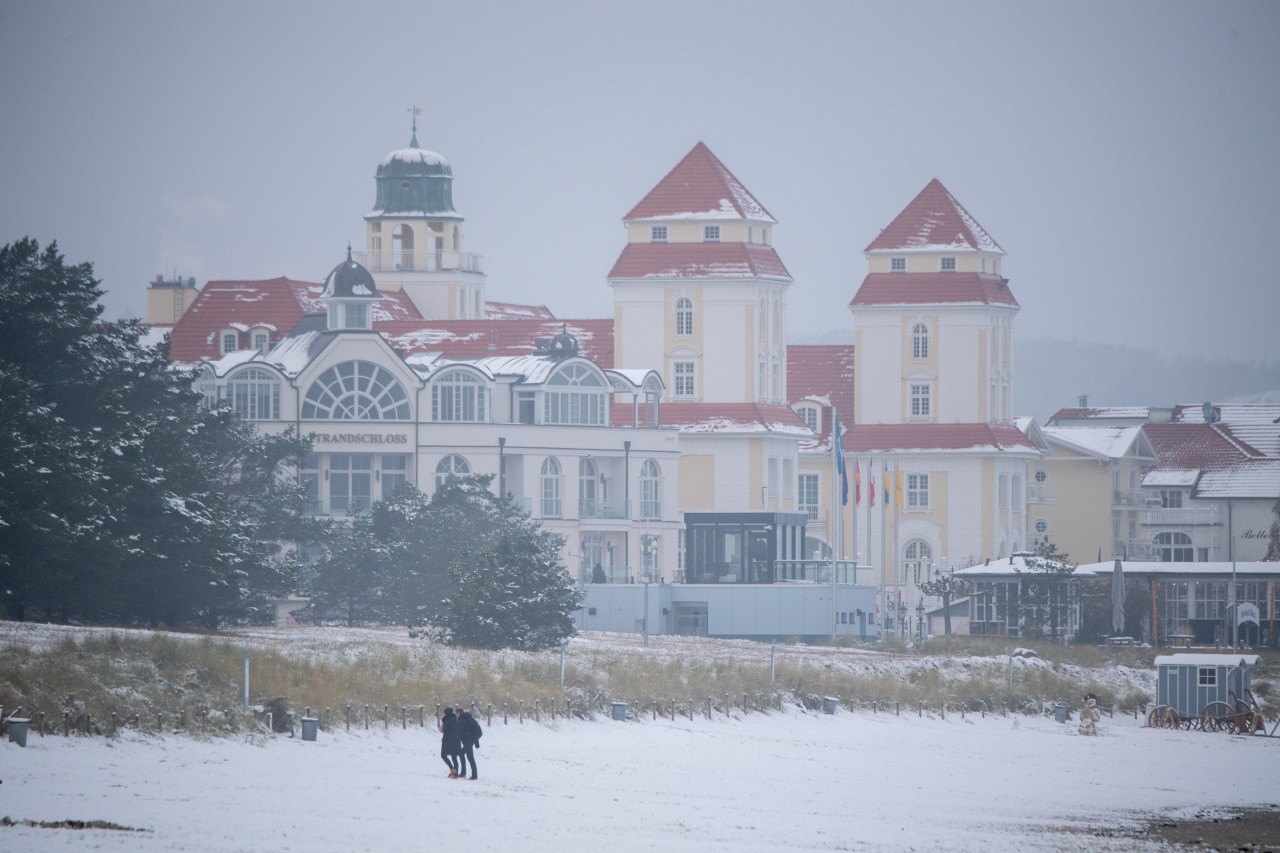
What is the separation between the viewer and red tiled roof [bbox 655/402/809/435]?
9806 cm

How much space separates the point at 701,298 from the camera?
10088 cm

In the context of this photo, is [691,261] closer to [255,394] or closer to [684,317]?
[684,317]

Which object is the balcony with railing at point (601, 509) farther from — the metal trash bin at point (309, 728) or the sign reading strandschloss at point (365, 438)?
the metal trash bin at point (309, 728)

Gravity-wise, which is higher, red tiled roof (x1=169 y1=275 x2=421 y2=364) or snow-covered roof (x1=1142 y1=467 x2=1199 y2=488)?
red tiled roof (x1=169 y1=275 x2=421 y2=364)

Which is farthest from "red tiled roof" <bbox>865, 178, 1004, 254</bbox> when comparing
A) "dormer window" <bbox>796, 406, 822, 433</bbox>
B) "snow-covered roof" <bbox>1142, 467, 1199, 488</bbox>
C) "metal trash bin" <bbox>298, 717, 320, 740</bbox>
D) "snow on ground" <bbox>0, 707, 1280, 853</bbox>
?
"metal trash bin" <bbox>298, 717, 320, 740</bbox>

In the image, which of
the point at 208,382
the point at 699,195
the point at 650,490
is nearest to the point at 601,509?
the point at 650,490

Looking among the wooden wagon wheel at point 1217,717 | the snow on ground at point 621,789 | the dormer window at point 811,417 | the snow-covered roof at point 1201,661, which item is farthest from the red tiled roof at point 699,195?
the snow on ground at point 621,789

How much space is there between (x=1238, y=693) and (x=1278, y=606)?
16800 mm

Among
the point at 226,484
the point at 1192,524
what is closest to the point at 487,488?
the point at 226,484

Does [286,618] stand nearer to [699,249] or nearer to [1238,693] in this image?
[1238,693]

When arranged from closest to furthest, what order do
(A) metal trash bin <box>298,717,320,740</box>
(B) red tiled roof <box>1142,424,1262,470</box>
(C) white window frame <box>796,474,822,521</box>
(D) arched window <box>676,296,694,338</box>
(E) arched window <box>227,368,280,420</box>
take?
(A) metal trash bin <box>298,717,320,740</box> → (E) arched window <box>227,368,280,420</box> → (D) arched window <box>676,296,694,338</box> → (C) white window frame <box>796,474,822,521</box> → (B) red tiled roof <box>1142,424,1262,470</box>

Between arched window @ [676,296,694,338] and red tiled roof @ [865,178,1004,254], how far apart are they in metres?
13.0

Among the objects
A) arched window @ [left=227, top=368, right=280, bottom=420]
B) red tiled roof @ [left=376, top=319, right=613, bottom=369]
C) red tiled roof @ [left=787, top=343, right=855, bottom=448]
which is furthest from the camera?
red tiled roof @ [left=787, top=343, right=855, bottom=448]

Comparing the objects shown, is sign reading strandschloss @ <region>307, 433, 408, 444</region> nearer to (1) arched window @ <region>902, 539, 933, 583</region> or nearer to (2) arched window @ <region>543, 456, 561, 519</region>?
(2) arched window @ <region>543, 456, 561, 519</region>
